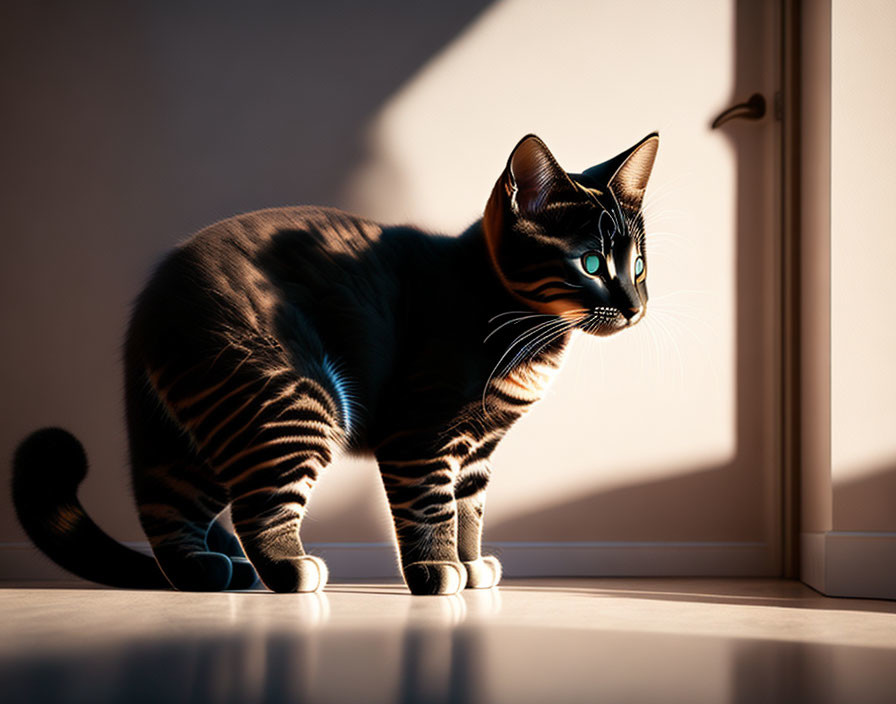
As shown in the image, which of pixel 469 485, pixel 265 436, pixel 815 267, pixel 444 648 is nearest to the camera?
pixel 444 648

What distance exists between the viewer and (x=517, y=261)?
149 centimetres

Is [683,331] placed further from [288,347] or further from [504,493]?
[288,347]

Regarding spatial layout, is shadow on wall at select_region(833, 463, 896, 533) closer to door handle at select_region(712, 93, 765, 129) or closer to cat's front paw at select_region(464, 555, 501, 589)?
cat's front paw at select_region(464, 555, 501, 589)

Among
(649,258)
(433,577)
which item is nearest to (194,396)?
(433,577)

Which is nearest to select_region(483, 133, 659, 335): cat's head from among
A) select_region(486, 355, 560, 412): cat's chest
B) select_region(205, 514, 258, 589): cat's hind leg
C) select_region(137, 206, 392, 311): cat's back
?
select_region(486, 355, 560, 412): cat's chest

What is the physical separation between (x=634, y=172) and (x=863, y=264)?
481 millimetres

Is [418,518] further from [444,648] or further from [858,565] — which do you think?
[858,565]

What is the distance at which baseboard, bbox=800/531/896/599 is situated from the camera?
152 centimetres

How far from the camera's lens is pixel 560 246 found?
4.82ft

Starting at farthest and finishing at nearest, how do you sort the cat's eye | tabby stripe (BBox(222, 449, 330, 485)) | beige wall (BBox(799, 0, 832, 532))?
1. beige wall (BBox(799, 0, 832, 532))
2. the cat's eye
3. tabby stripe (BBox(222, 449, 330, 485))

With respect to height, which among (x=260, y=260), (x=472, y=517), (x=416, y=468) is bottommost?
(x=472, y=517)

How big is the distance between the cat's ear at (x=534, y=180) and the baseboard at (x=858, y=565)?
0.83m

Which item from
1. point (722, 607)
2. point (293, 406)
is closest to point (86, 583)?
point (293, 406)

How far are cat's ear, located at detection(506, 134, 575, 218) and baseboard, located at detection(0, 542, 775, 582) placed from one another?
810mm
